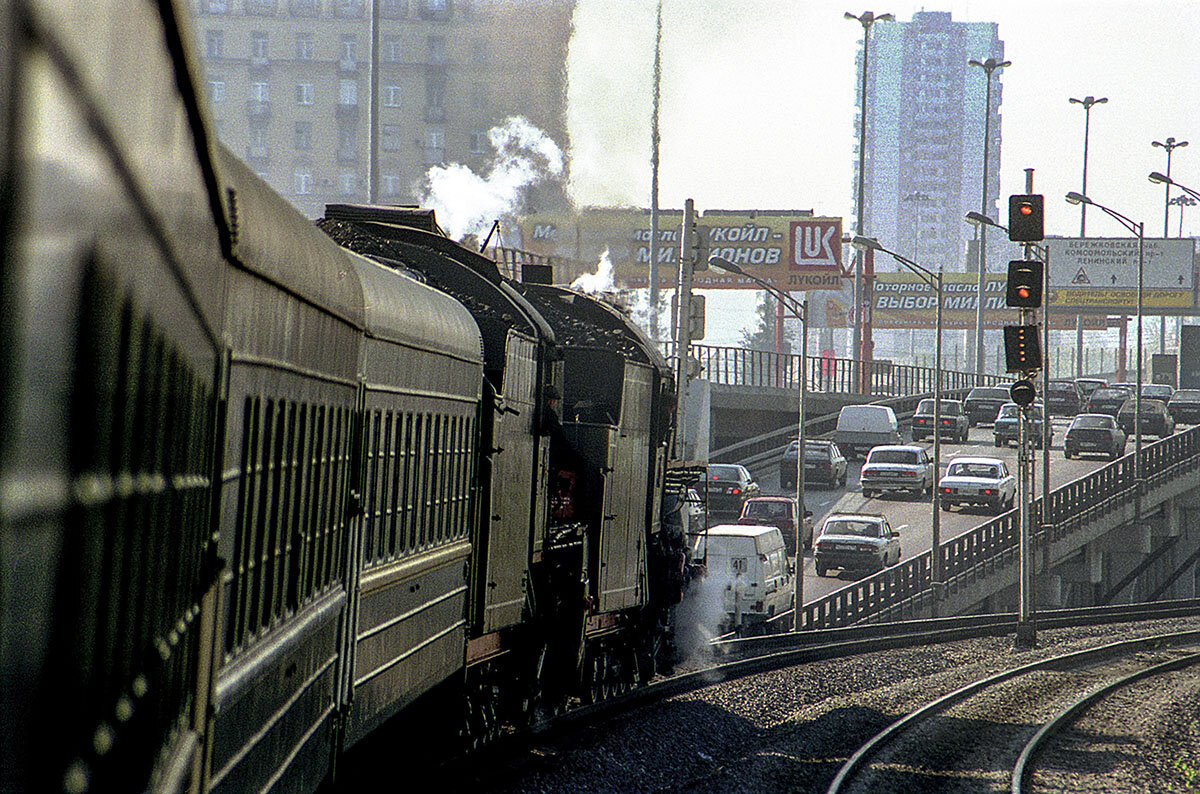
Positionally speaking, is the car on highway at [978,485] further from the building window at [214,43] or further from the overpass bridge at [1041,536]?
the building window at [214,43]

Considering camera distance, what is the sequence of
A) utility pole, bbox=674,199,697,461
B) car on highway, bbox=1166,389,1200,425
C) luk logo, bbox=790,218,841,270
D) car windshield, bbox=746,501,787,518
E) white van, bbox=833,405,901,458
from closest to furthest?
1. utility pole, bbox=674,199,697,461
2. car windshield, bbox=746,501,787,518
3. white van, bbox=833,405,901,458
4. car on highway, bbox=1166,389,1200,425
5. luk logo, bbox=790,218,841,270

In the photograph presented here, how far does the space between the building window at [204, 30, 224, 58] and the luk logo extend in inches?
1139

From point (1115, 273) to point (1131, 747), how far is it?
71.1 m

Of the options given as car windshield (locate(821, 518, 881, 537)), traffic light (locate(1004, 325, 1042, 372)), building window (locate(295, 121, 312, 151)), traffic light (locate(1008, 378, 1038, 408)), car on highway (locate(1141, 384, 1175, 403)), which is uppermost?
building window (locate(295, 121, 312, 151))

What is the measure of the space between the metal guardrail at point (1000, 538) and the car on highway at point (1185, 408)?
18591 mm

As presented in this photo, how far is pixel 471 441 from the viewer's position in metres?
10.3

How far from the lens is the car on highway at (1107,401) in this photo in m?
69.5

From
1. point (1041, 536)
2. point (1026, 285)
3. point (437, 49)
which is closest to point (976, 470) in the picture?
point (1041, 536)

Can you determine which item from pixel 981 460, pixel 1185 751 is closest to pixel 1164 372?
pixel 981 460

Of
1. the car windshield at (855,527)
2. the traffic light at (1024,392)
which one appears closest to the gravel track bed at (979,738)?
the traffic light at (1024,392)

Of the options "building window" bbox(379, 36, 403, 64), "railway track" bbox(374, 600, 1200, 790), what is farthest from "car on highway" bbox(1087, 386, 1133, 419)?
"railway track" bbox(374, 600, 1200, 790)

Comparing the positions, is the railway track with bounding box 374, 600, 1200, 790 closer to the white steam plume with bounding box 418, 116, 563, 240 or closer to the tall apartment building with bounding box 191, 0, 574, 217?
the white steam plume with bounding box 418, 116, 563, 240

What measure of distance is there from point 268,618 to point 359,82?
69355mm

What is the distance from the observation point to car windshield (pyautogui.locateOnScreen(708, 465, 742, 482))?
145ft
